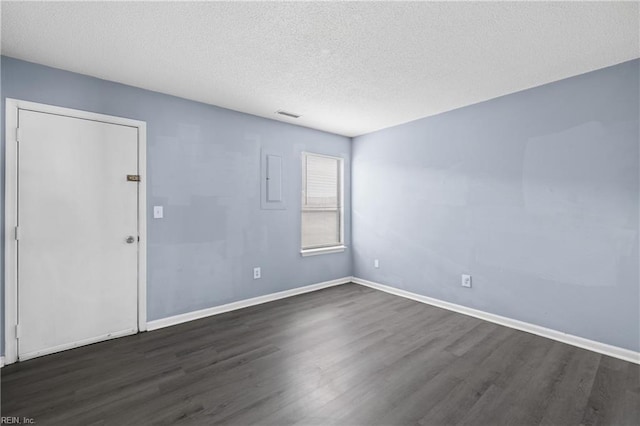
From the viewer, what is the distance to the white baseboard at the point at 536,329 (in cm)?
250

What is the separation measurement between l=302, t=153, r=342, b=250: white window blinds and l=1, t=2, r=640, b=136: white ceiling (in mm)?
1557

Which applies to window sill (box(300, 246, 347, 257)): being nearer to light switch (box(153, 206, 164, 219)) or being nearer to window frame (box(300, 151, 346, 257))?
window frame (box(300, 151, 346, 257))

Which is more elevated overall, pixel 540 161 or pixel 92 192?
pixel 540 161

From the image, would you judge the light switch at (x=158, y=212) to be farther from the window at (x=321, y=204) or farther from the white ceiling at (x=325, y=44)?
the window at (x=321, y=204)

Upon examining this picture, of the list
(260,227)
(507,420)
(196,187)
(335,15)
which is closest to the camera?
(507,420)

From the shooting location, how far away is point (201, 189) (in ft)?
11.3

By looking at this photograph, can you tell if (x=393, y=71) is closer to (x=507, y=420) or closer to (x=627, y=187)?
(x=627, y=187)

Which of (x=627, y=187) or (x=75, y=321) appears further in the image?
(x=75, y=321)

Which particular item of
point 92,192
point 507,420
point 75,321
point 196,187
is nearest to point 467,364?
point 507,420

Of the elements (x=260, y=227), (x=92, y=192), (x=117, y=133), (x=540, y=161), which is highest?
(x=117, y=133)

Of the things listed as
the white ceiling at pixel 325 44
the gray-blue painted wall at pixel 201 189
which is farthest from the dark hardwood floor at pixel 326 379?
the white ceiling at pixel 325 44

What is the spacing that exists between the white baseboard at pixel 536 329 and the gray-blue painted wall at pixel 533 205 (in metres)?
0.05

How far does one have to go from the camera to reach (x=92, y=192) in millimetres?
2779

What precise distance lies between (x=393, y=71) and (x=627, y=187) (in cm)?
227
